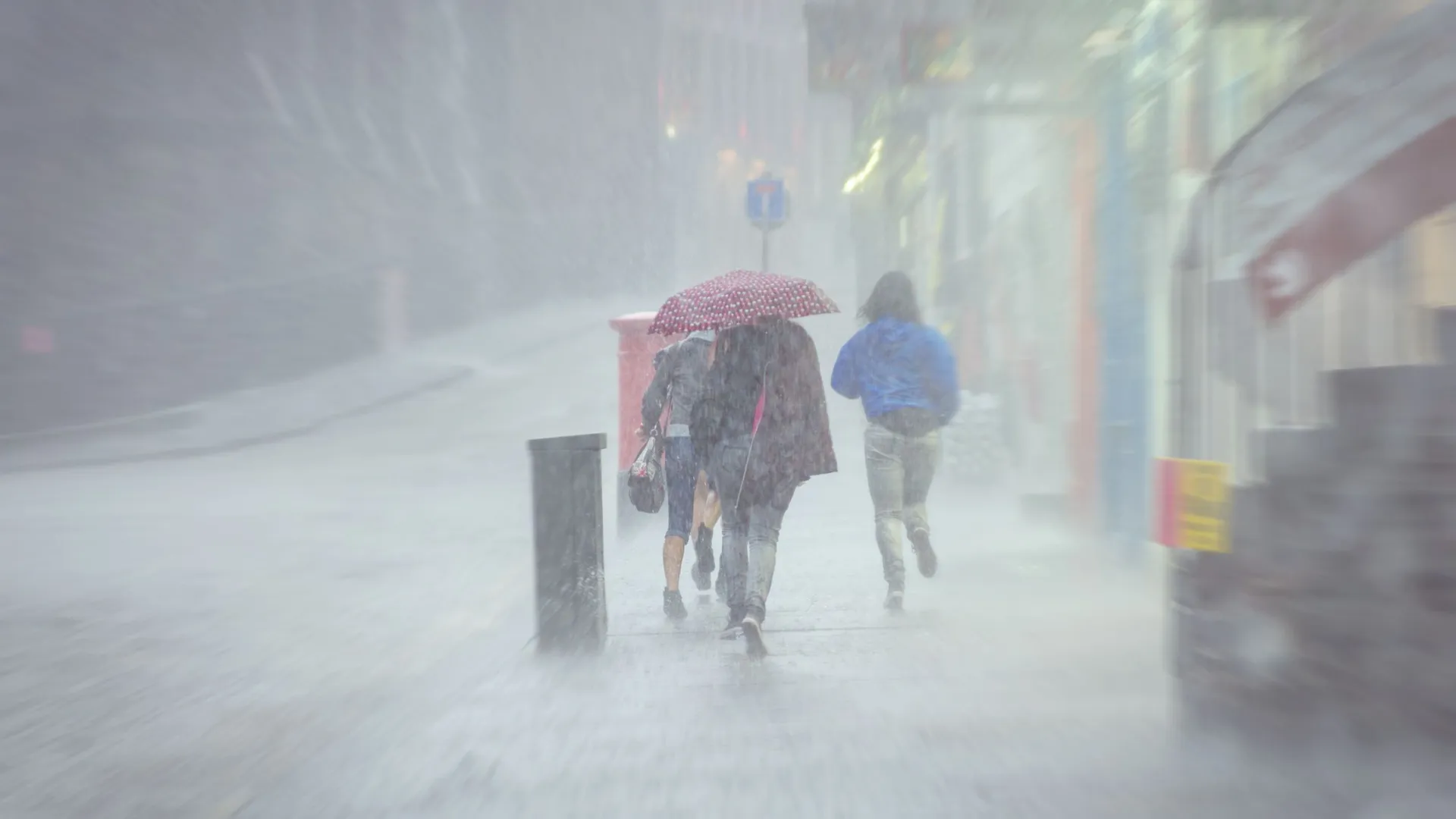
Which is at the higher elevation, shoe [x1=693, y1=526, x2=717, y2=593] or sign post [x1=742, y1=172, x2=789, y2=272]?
sign post [x1=742, y1=172, x2=789, y2=272]

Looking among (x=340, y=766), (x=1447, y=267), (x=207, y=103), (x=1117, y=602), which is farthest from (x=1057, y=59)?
(x=207, y=103)

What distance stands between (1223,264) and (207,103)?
22.8 m

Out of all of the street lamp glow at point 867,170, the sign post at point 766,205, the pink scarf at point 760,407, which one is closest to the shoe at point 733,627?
the pink scarf at point 760,407

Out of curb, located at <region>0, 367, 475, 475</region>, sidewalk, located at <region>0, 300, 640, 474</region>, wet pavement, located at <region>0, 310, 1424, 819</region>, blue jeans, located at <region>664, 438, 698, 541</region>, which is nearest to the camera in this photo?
wet pavement, located at <region>0, 310, 1424, 819</region>

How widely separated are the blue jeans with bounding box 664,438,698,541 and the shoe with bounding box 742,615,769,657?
1.10 metres

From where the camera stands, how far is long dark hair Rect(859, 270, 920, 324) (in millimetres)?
7449

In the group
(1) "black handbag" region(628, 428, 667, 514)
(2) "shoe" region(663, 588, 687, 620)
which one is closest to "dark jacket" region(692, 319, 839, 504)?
(1) "black handbag" region(628, 428, 667, 514)

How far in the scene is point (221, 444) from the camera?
68.3 ft

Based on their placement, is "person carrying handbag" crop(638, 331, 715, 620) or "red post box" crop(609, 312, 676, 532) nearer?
"person carrying handbag" crop(638, 331, 715, 620)

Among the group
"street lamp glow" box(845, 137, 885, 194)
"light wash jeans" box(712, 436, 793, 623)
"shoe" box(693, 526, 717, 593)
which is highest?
"street lamp glow" box(845, 137, 885, 194)

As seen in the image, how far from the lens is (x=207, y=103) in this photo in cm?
2431

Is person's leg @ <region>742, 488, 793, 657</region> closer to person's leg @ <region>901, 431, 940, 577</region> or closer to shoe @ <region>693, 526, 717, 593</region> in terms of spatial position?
person's leg @ <region>901, 431, 940, 577</region>

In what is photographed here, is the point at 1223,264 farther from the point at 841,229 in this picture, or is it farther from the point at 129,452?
the point at 841,229

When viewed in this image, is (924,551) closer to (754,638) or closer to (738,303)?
(754,638)
